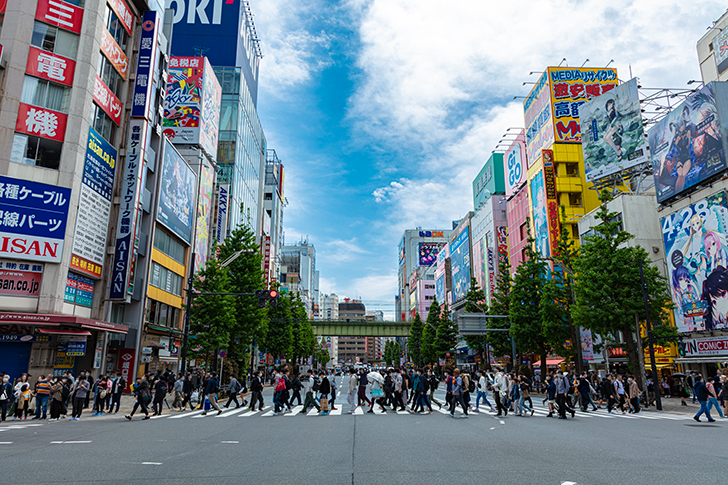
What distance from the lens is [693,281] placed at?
108ft

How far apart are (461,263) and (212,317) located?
62957 millimetres

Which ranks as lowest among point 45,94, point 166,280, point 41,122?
point 166,280

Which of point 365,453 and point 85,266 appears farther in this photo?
point 85,266

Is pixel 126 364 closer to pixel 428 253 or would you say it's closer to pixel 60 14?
pixel 60 14

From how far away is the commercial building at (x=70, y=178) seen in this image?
2339 centimetres

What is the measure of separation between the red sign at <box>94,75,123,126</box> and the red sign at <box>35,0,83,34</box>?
2795 mm

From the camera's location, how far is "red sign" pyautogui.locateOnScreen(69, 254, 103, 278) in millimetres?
25475

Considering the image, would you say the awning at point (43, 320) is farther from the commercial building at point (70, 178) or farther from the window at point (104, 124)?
the window at point (104, 124)

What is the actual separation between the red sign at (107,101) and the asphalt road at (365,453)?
19312 millimetres

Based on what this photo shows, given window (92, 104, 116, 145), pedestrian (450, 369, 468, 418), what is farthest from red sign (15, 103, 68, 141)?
pedestrian (450, 369, 468, 418)

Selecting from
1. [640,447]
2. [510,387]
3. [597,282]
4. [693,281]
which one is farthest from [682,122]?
[640,447]

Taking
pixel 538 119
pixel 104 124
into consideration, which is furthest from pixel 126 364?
pixel 538 119

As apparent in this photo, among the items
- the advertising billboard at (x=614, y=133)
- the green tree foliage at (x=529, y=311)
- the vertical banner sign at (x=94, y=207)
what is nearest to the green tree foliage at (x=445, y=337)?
the green tree foliage at (x=529, y=311)

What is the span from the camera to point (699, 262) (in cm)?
3234
